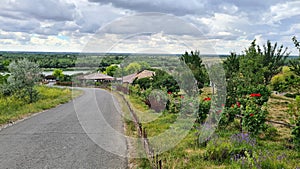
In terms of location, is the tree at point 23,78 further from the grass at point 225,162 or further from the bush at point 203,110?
the bush at point 203,110

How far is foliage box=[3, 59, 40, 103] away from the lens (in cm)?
1705

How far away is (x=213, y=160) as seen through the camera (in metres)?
5.34

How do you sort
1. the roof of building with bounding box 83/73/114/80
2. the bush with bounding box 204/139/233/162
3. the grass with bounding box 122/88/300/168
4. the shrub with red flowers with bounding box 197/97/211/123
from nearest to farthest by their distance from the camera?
1. the grass with bounding box 122/88/300/168
2. the bush with bounding box 204/139/233/162
3. the shrub with red flowers with bounding box 197/97/211/123
4. the roof of building with bounding box 83/73/114/80

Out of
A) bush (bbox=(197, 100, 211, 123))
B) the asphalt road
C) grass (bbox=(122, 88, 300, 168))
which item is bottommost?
the asphalt road

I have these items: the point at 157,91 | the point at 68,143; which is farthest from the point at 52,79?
the point at 68,143

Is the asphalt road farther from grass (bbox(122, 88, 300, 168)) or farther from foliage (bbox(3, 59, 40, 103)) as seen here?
foliage (bbox(3, 59, 40, 103))

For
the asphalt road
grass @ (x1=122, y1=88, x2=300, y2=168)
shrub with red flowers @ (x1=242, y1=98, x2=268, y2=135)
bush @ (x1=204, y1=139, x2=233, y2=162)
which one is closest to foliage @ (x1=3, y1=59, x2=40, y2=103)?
the asphalt road

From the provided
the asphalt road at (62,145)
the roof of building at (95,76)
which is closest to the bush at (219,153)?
the asphalt road at (62,145)

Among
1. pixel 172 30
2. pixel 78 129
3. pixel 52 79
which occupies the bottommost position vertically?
pixel 52 79

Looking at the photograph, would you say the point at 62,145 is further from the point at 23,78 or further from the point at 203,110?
the point at 23,78

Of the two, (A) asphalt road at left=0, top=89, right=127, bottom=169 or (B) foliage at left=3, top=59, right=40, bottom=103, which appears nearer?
(A) asphalt road at left=0, top=89, right=127, bottom=169

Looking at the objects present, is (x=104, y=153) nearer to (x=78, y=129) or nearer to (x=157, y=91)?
(x=78, y=129)

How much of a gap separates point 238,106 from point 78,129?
5139 mm

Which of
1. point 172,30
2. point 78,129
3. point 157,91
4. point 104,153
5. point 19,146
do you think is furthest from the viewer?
point 157,91
